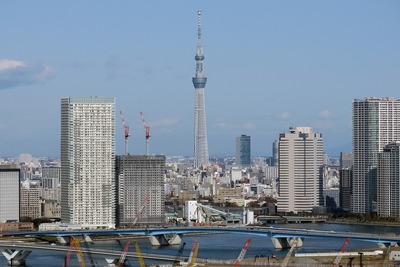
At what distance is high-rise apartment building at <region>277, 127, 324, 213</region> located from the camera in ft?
240

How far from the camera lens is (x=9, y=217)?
196 feet

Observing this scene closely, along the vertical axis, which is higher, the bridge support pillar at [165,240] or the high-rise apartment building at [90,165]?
the high-rise apartment building at [90,165]

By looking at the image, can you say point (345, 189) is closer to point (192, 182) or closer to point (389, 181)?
point (389, 181)

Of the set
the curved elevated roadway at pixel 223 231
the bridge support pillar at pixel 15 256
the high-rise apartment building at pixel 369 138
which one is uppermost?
the high-rise apartment building at pixel 369 138

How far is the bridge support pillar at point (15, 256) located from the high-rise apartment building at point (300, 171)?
33936 mm

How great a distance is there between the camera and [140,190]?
195 feet

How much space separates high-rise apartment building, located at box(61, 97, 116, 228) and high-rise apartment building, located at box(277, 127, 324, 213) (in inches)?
670

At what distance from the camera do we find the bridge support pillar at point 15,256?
127ft

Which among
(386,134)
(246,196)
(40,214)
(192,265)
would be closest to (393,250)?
(192,265)

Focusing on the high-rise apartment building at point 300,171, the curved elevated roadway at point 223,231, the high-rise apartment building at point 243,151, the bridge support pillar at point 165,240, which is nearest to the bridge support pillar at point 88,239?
the curved elevated roadway at point 223,231

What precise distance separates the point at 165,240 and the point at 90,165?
956 centimetres

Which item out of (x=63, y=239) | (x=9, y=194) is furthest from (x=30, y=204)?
(x=63, y=239)

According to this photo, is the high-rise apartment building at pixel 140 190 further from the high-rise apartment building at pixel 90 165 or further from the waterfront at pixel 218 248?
the waterfront at pixel 218 248

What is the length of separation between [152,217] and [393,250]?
22.5 metres
